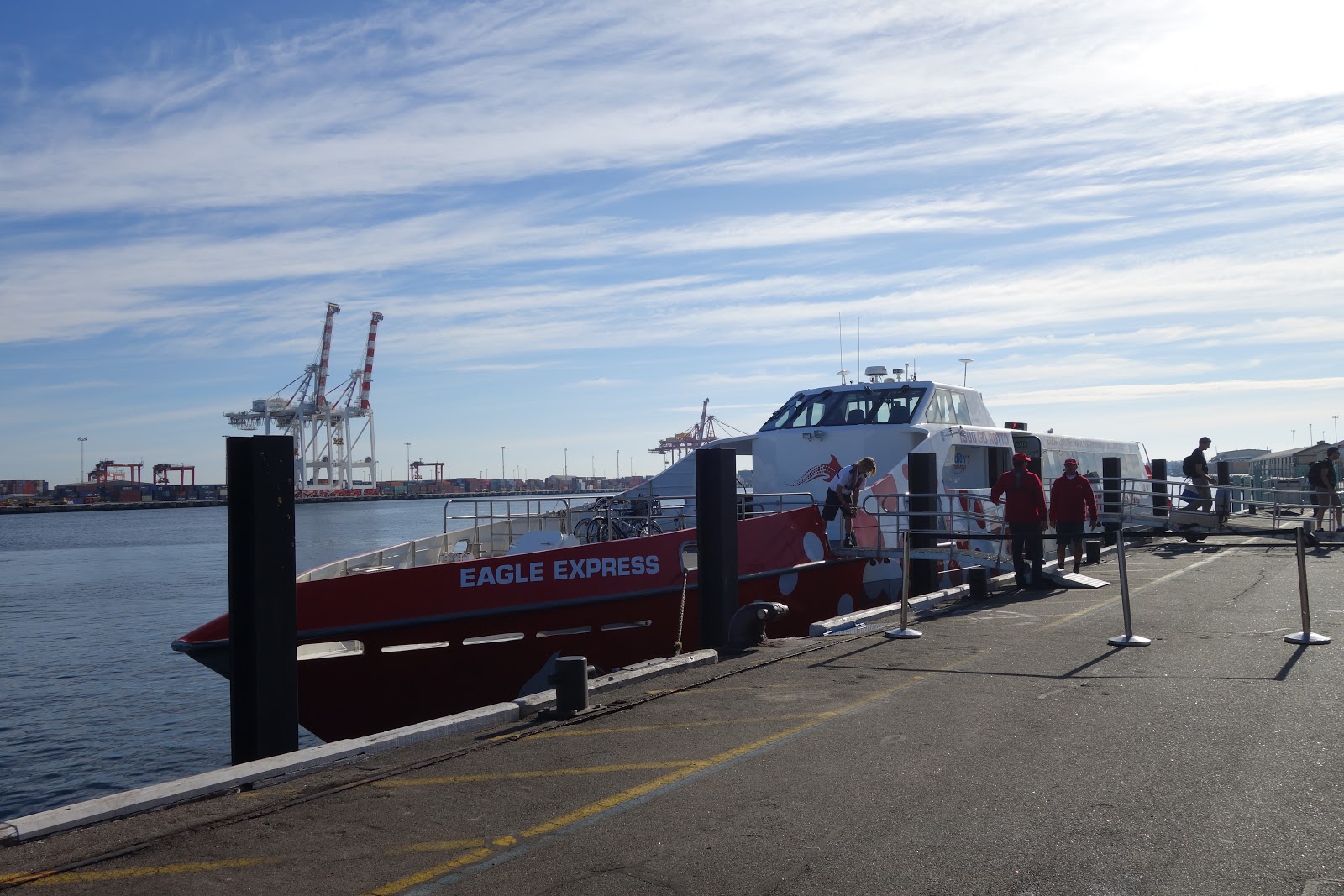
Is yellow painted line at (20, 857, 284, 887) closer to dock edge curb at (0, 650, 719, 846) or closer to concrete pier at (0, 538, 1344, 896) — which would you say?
concrete pier at (0, 538, 1344, 896)

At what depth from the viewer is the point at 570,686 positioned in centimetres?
697

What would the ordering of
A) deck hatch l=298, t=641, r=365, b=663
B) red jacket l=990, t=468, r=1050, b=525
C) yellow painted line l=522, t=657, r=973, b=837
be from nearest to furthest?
1. yellow painted line l=522, t=657, r=973, b=837
2. deck hatch l=298, t=641, r=365, b=663
3. red jacket l=990, t=468, r=1050, b=525

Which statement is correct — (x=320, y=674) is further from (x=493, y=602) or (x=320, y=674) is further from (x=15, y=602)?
(x=15, y=602)

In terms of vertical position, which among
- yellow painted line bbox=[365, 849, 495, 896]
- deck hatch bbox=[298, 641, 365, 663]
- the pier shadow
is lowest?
the pier shadow

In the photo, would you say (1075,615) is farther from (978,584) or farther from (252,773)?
(252,773)

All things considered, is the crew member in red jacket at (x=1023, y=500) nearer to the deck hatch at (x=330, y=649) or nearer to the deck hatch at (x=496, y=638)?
the deck hatch at (x=496, y=638)

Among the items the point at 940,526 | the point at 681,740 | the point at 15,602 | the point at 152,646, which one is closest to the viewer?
the point at 681,740

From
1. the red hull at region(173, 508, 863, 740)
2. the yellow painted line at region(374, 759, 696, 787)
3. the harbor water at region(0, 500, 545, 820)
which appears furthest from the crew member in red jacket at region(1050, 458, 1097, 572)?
the harbor water at region(0, 500, 545, 820)

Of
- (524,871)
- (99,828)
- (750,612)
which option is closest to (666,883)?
(524,871)

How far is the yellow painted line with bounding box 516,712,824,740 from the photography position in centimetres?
645

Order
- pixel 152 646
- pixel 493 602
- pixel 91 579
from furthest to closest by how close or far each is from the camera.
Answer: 1. pixel 91 579
2. pixel 152 646
3. pixel 493 602

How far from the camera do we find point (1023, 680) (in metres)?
7.66

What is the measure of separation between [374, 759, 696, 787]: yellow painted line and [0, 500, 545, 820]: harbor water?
8255mm

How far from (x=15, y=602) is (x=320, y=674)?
26.9 m
